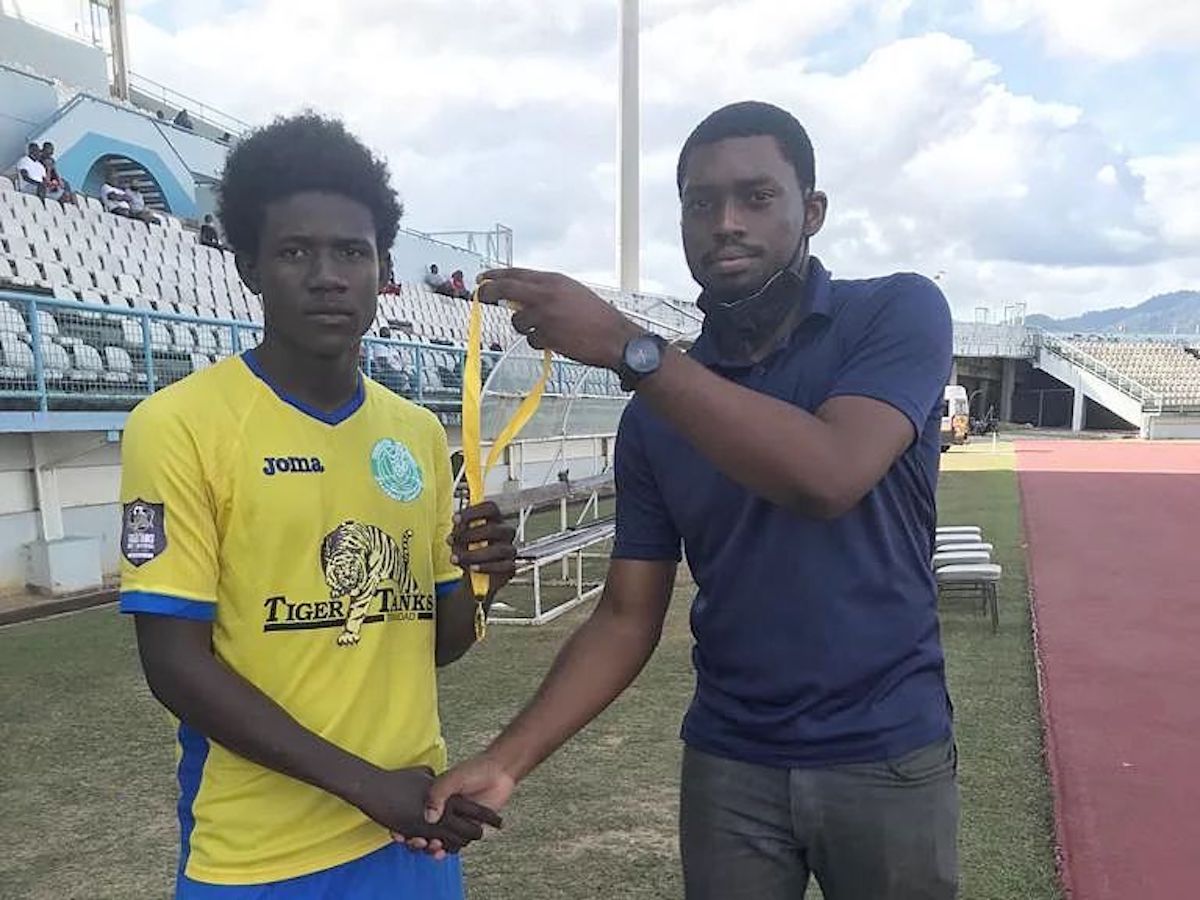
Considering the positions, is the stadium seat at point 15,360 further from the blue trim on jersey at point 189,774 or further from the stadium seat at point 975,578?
the blue trim on jersey at point 189,774

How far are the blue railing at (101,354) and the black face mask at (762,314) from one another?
5.07 m

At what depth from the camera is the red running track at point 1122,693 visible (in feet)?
12.3

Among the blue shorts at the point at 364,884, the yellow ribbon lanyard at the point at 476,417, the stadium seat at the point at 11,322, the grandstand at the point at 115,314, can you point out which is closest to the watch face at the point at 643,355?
the yellow ribbon lanyard at the point at 476,417

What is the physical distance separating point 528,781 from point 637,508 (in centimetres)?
290

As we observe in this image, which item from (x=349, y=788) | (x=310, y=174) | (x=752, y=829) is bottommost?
(x=752, y=829)

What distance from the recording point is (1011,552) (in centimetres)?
1110

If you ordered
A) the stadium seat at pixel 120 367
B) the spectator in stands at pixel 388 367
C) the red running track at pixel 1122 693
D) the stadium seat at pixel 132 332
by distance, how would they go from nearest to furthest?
the red running track at pixel 1122 693
the stadium seat at pixel 120 367
the stadium seat at pixel 132 332
the spectator in stands at pixel 388 367

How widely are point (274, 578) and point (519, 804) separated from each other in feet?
9.46

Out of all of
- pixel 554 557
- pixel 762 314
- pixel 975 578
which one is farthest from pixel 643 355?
pixel 975 578

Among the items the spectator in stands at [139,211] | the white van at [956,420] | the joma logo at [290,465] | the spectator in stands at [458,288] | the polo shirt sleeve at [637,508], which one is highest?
the spectator in stands at [139,211]

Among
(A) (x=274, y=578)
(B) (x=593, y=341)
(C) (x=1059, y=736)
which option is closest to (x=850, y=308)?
(B) (x=593, y=341)

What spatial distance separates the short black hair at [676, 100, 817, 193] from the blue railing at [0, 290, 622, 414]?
5.13 m

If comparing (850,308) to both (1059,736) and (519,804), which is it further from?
(1059,736)

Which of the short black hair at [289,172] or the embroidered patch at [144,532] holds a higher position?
the short black hair at [289,172]
